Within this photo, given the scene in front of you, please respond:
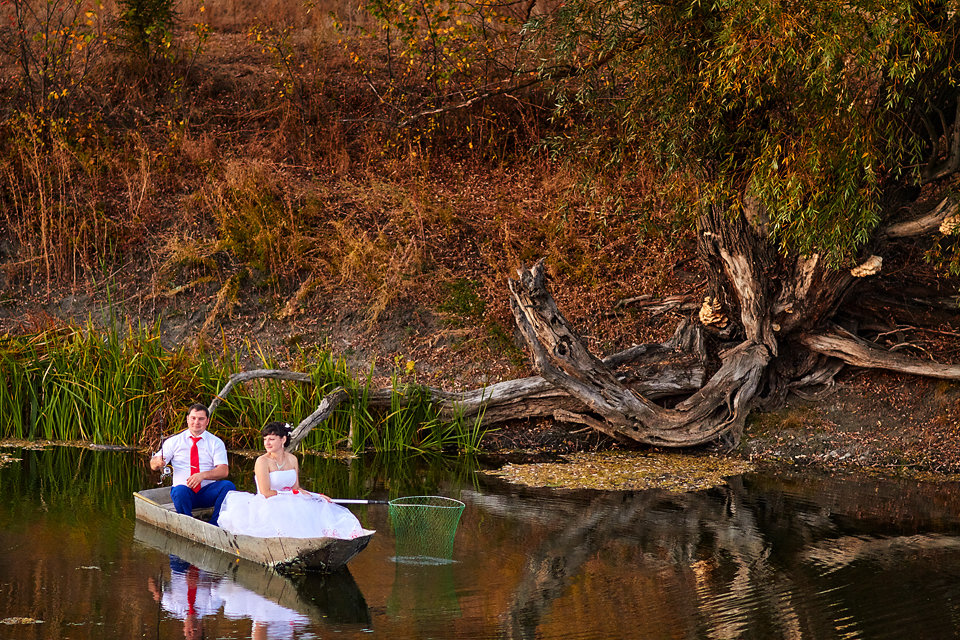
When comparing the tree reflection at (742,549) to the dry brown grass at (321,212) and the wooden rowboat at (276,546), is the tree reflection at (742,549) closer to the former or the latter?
the wooden rowboat at (276,546)

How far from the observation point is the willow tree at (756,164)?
9.38 m

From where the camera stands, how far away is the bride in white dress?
23.8 ft

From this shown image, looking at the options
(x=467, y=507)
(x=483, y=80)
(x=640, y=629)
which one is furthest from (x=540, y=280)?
(x=483, y=80)

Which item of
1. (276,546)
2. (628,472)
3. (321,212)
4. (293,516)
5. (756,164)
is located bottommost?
(628,472)

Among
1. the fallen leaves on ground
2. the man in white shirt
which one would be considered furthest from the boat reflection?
the fallen leaves on ground

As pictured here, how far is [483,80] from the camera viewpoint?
1891 centimetres

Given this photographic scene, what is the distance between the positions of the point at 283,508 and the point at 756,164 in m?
5.90

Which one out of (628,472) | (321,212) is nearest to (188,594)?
(628,472)

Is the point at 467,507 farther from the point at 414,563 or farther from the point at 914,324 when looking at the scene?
the point at 914,324

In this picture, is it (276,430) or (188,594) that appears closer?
(188,594)

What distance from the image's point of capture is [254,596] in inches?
272

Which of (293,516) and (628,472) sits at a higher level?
(293,516)

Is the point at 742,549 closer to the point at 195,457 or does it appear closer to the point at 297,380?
the point at 195,457

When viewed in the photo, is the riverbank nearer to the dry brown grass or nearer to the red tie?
the dry brown grass
